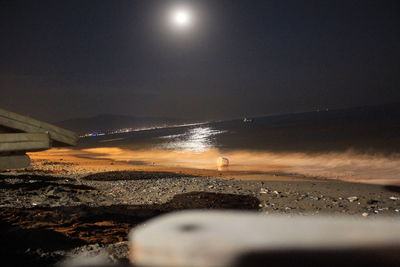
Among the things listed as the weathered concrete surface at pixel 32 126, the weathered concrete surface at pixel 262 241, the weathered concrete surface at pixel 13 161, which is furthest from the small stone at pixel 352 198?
the weathered concrete surface at pixel 13 161

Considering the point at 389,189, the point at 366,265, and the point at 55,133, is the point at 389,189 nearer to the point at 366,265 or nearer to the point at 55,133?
the point at 366,265

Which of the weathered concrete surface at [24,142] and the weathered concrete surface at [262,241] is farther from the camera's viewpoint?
the weathered concrete surface at [262,241]

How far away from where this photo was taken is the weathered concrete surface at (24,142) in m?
3.41

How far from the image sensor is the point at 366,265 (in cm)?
389

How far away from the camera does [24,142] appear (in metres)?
3.54

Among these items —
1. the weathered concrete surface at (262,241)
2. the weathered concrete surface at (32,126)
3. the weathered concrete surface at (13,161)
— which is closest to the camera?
the weathered concrete surface at (32,126)

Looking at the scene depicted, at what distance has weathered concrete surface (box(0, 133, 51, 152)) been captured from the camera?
3408 mm

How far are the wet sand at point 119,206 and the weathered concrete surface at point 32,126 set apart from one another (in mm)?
1785

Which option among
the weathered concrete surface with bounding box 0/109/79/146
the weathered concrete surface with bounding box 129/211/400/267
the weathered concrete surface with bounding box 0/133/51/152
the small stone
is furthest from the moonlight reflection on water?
the weathered concrete surface with bounding box 0/133/51/152

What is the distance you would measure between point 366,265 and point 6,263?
5.02m

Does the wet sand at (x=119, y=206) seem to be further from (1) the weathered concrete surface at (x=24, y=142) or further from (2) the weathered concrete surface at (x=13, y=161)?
(1) the weathered concrete surface at (x=24, y=142)

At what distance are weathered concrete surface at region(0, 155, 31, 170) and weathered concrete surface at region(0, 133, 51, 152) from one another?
1.64 feet

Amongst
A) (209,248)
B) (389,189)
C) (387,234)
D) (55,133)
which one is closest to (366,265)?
(387,234)

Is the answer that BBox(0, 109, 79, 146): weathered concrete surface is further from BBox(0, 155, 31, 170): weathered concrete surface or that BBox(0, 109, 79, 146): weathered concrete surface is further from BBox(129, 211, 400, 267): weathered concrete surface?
BBox(129, 211, 400, 267): weathered concrete surface
